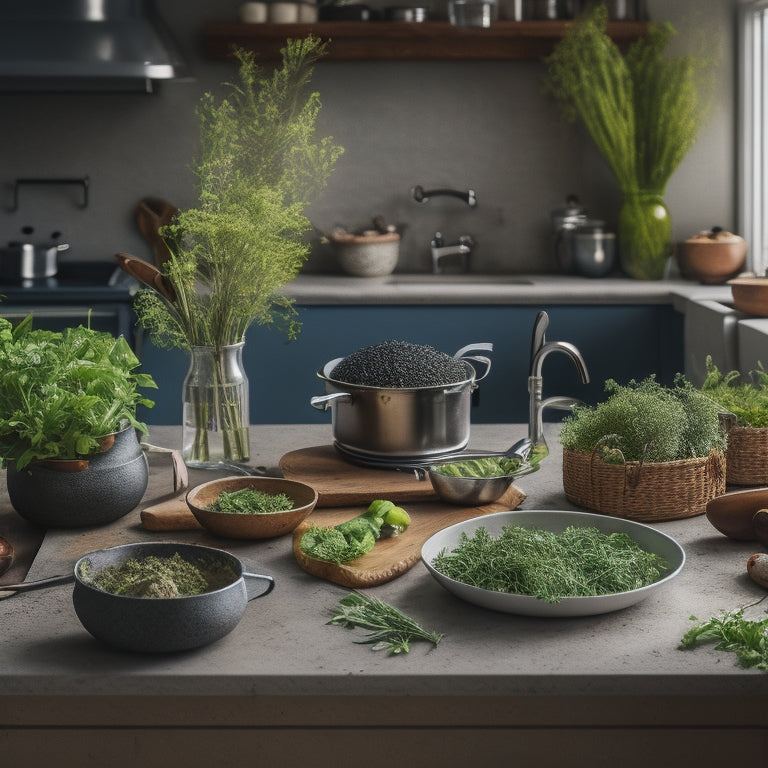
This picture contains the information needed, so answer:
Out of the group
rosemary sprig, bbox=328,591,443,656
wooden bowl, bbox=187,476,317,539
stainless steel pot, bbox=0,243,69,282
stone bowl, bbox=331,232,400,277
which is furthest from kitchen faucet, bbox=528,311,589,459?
stainless steel pot, bbox=0,243,69,282

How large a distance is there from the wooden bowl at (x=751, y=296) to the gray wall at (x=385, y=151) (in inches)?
55.8

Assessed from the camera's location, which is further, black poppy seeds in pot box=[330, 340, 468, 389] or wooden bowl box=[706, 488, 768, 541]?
black poppy seeds in pot box=[330, 340, 468, 389]

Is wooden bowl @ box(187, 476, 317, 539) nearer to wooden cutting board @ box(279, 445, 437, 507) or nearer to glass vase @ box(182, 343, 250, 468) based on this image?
wooden cutting board @ box(279, 445, 437, 507)

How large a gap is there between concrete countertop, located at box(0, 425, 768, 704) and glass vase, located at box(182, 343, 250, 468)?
1.62 ft

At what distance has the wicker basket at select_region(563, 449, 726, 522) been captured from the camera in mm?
1570

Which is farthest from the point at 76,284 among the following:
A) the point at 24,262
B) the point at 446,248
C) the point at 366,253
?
the point at 446,248

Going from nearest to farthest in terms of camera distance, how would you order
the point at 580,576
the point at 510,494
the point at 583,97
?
the point at 580,576 → the point at 510,494 → the point at 583,97

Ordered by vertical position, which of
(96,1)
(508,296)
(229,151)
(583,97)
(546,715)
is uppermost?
(96,1)

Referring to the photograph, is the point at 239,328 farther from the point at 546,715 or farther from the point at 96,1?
the point at 96,1

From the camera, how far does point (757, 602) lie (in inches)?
50.6

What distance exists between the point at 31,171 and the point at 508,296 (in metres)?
2.09

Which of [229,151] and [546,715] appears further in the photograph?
[229,151]

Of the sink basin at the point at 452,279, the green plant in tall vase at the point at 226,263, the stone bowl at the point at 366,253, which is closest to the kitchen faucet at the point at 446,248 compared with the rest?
the sink basin at the point at 452,279

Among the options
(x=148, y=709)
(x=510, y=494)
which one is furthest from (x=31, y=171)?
(x=148, y=709)
